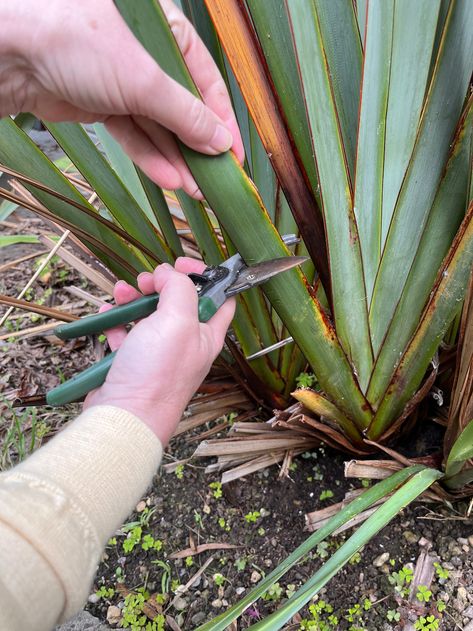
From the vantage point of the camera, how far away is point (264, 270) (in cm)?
69

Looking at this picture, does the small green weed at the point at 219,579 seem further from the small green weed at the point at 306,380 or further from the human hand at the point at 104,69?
the human hand at the point at 104,69

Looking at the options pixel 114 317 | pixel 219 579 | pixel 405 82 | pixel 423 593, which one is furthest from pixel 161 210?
pixel 423 593

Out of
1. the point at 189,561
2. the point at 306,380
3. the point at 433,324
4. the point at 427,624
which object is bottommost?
the point at 427,624

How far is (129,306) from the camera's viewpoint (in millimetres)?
790

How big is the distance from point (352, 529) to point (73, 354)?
84 centimetres

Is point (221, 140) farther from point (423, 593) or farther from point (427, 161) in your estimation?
point (423, 593)

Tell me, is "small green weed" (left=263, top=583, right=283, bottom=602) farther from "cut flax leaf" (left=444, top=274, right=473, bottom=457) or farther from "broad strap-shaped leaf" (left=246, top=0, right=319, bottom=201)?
"broad strap-shaped leaf" (left=246, top=0, right=319, bottom=201)

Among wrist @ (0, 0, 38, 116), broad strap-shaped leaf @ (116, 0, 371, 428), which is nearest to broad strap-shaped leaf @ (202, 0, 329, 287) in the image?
broad strap-shaped leaf @ (116, 0, 371, 428)

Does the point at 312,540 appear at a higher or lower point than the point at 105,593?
higher

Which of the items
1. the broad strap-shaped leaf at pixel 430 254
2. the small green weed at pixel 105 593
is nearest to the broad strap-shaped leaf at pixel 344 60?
the broad strap-shaped leaf at pixel 430 254

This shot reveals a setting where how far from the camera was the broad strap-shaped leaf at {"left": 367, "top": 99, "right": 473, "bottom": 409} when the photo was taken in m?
0.72

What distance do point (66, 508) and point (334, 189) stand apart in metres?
0.51

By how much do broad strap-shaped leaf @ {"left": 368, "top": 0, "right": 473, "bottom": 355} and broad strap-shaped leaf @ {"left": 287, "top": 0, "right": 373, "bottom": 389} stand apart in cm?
4

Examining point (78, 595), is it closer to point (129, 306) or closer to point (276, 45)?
point (129, 306)
